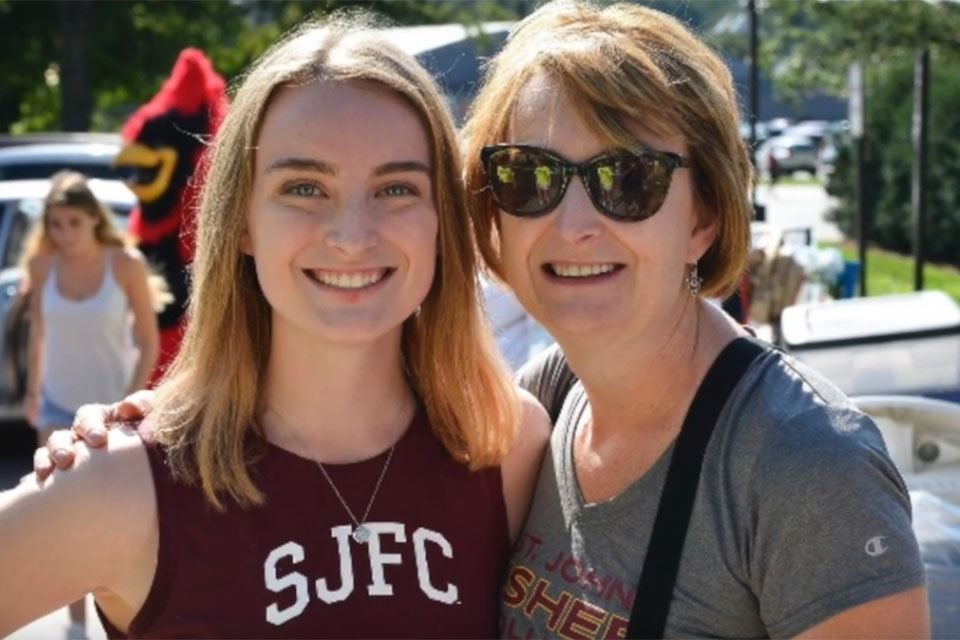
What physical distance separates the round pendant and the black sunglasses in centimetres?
57

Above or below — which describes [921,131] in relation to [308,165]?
below

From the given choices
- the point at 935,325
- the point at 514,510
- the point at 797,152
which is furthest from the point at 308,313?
the point at 797,152

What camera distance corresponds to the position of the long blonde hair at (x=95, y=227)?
6648 millimetres

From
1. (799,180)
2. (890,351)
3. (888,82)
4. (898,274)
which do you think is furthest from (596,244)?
(799,180)

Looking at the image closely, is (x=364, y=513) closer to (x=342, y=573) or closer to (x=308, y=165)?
(x=342, y=573)

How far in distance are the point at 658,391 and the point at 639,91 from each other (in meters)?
0.47

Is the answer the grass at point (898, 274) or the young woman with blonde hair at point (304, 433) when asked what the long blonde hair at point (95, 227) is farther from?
the grass at point (898, 274)

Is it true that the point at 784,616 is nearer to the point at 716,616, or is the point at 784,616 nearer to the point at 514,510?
the point at 716,616

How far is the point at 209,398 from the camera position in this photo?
233 cm

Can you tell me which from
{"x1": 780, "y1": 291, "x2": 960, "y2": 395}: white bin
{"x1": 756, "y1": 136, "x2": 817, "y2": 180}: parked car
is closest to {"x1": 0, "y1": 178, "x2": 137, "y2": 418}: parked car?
{"x1": 780, "y1": 291, "x2": 960, "y2": 395}: white bin

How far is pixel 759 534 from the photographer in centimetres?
200

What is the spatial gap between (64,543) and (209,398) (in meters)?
0.34

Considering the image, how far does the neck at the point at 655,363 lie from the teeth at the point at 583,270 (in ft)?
0.34

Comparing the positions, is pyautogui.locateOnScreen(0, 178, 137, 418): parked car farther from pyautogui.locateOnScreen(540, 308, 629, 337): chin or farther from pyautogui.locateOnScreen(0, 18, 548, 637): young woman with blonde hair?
pyautogui.locateOnScreen(540, 308, 629, 337): chin
